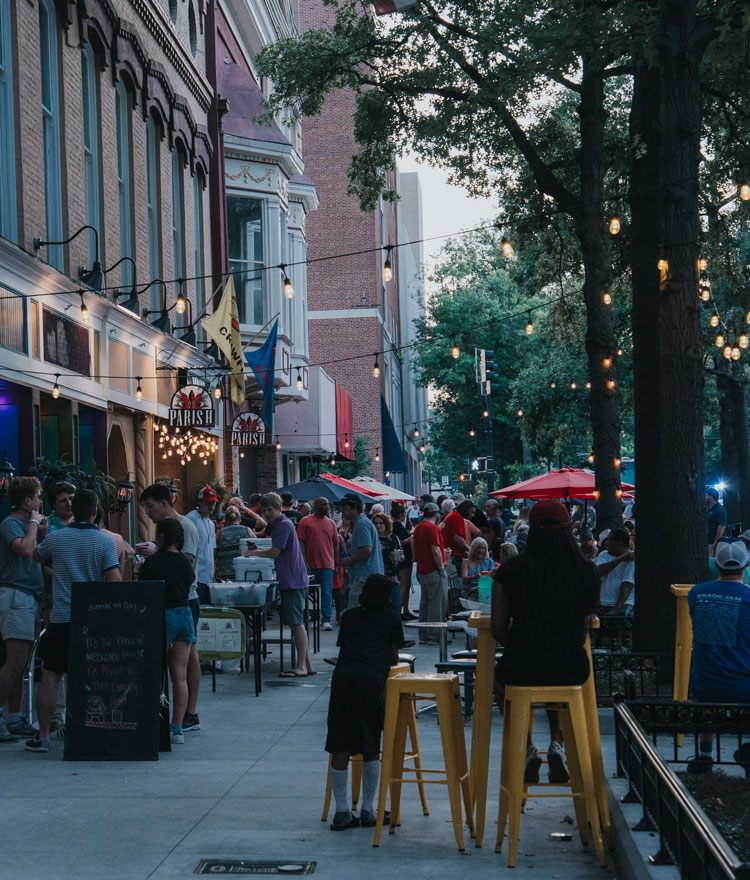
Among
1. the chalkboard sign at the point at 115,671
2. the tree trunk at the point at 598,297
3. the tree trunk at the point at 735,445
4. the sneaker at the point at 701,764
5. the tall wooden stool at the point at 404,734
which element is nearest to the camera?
the tall wooden stool at the point at 404,734

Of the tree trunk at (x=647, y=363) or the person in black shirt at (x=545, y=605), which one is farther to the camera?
the tree trunk at (x=647, y=363)

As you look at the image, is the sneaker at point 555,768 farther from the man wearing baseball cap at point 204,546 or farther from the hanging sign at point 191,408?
the hanging sign at point 191,408

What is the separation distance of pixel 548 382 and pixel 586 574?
114 ft

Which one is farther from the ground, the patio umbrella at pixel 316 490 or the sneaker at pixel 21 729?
the patio umbrella at pixel 316 490

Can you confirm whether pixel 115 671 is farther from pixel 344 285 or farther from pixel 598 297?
pixel 344 285

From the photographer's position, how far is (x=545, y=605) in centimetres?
618

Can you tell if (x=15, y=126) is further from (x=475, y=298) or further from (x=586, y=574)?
(x=475, y=298)

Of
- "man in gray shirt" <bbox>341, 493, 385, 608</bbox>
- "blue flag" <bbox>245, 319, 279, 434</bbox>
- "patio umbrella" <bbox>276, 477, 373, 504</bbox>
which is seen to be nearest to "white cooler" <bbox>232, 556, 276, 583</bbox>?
"man in gray shirt" <bbox>341, 493, 385, 608</bbox>

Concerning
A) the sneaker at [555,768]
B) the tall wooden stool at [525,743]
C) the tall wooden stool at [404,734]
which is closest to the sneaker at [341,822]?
the tall wooden stool at [404,734]

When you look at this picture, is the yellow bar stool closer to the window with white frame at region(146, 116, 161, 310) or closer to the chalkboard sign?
the chalkboard sign

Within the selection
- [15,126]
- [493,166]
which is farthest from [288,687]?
[493,166]

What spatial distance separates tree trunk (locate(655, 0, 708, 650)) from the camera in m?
11.1

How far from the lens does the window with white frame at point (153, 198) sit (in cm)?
2264

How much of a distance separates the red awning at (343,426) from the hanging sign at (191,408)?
1454 cm
